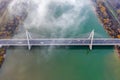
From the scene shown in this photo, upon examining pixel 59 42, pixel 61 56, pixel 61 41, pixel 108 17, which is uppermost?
pixel 108 17

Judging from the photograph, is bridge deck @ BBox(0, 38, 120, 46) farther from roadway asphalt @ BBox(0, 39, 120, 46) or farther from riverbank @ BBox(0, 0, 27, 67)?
riverbank @ BBox(0, 0, 27, 67)

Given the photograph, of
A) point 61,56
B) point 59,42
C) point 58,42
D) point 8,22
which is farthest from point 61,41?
point 8,22

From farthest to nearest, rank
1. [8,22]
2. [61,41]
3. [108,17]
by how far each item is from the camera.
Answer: [108,17] < [8,22] < [61,41]

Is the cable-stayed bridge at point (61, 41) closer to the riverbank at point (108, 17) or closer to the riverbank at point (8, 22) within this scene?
the riverbank at point (8, 22)

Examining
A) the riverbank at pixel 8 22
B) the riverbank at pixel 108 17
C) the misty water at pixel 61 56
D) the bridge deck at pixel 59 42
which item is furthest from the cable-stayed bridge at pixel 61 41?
the riverbank at pixel 108 17

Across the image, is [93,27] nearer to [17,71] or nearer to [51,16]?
[51,16]

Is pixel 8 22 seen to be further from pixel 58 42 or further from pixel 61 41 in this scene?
pixel 61 41

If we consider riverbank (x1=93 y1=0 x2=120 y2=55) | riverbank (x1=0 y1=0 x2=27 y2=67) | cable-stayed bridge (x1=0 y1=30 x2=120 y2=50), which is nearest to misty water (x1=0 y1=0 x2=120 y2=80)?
cable-stayed bridge (x1=0 y1=30 x2=120 y2=50)

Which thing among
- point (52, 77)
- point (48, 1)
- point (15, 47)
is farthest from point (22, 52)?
point (48, 1)
